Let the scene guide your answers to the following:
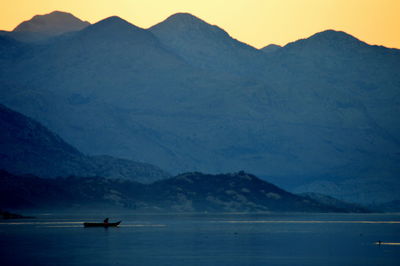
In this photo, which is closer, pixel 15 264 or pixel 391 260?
pixel 15 264

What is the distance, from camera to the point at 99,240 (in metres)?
196

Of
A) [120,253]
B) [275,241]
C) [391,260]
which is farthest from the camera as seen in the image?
Result: [275,241]

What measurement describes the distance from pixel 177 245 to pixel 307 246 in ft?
83.6

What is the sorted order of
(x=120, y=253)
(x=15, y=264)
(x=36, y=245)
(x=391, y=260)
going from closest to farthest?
1. (x=15, y=264)
2. (x=391, y=260)
3. (x=120, y=253)
4. (x=36, y=245)

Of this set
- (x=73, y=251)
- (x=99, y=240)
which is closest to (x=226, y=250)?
(x=73, y=251)

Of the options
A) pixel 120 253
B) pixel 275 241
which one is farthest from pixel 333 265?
pixel 275 241

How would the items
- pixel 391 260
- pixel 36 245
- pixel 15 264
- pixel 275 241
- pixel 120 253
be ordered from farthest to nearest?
pixel 275 241 < pixel 36 245 < pixel 120 253 < pixel 391 260 < pixel 15 264

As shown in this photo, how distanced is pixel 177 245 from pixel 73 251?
2570 cm

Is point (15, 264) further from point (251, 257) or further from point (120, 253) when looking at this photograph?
point (251, 257)

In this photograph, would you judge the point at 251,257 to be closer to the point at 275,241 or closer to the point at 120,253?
the point at 120,253

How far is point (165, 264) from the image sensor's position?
5404 inches

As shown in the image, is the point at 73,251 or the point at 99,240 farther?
the point at 99,240

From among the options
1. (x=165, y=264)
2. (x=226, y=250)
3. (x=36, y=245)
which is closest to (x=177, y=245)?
(x=226, y=250)

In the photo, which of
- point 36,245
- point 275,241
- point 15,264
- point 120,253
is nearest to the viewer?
point 15,264
